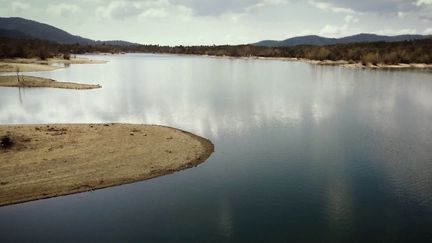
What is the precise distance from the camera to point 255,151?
35969 mm

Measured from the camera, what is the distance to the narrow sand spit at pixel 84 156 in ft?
88.5

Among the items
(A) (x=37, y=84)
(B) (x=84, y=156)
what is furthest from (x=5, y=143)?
(A) (x=37, y=84)

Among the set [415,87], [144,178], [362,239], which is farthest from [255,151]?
[415,87]

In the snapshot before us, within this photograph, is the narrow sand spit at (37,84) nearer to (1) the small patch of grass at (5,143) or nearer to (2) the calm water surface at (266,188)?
(2) the calm water surface at (266,188)

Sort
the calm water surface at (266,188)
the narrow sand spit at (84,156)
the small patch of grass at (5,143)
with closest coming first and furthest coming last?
the calm water surface at (266,188) < the narrow sand spit at (84,156) < the small patch of grass at (5,143)

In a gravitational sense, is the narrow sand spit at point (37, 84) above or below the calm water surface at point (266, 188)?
above

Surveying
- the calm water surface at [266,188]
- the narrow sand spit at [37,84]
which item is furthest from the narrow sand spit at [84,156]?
the narrow sand spit at [37,84]

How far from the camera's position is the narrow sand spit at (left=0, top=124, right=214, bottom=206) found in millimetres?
26984

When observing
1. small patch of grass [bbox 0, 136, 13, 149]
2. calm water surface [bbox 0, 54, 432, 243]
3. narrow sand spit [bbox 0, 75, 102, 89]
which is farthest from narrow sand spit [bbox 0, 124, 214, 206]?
narrow sand spit [bbox 0, 75, 102, 89]

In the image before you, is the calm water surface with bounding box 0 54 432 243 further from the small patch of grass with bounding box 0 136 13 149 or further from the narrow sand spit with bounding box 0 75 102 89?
the narrow sand spit with bounding box 0 75 102 89

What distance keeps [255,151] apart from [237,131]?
7.80 meters

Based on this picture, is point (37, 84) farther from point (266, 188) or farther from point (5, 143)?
point (266, 188)

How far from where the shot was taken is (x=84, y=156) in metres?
32.1

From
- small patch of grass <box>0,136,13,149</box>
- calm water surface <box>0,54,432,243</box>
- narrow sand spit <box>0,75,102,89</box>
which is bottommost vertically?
calm water surface <box>0,54,432,243</box>
